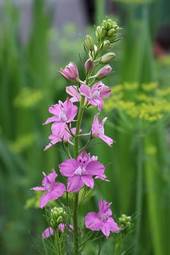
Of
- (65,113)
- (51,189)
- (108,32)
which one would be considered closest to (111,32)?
(108,32)

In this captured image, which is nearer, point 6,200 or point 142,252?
point 142,252

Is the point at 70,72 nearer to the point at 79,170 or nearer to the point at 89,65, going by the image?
the point at 89,65

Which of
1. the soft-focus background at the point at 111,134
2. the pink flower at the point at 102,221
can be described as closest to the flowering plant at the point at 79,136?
the pink flower at the point at 102,221

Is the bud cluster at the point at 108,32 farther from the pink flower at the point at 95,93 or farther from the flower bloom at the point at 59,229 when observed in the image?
the flower bloom at the point at 59,229

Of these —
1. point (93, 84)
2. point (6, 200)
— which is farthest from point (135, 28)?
point (93, 84)

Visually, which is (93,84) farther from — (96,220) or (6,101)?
(6,101)

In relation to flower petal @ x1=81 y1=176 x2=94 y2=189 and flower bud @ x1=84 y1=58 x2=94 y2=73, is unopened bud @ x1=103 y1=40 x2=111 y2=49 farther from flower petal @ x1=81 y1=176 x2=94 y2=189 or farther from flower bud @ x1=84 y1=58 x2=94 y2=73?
flower petal @ x1=81 y1=176 x2=94 y2=189

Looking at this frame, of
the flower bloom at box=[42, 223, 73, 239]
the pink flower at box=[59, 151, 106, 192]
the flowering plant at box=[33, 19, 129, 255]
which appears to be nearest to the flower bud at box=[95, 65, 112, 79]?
the flowering plant at box=[33, 19, 129, 255]
